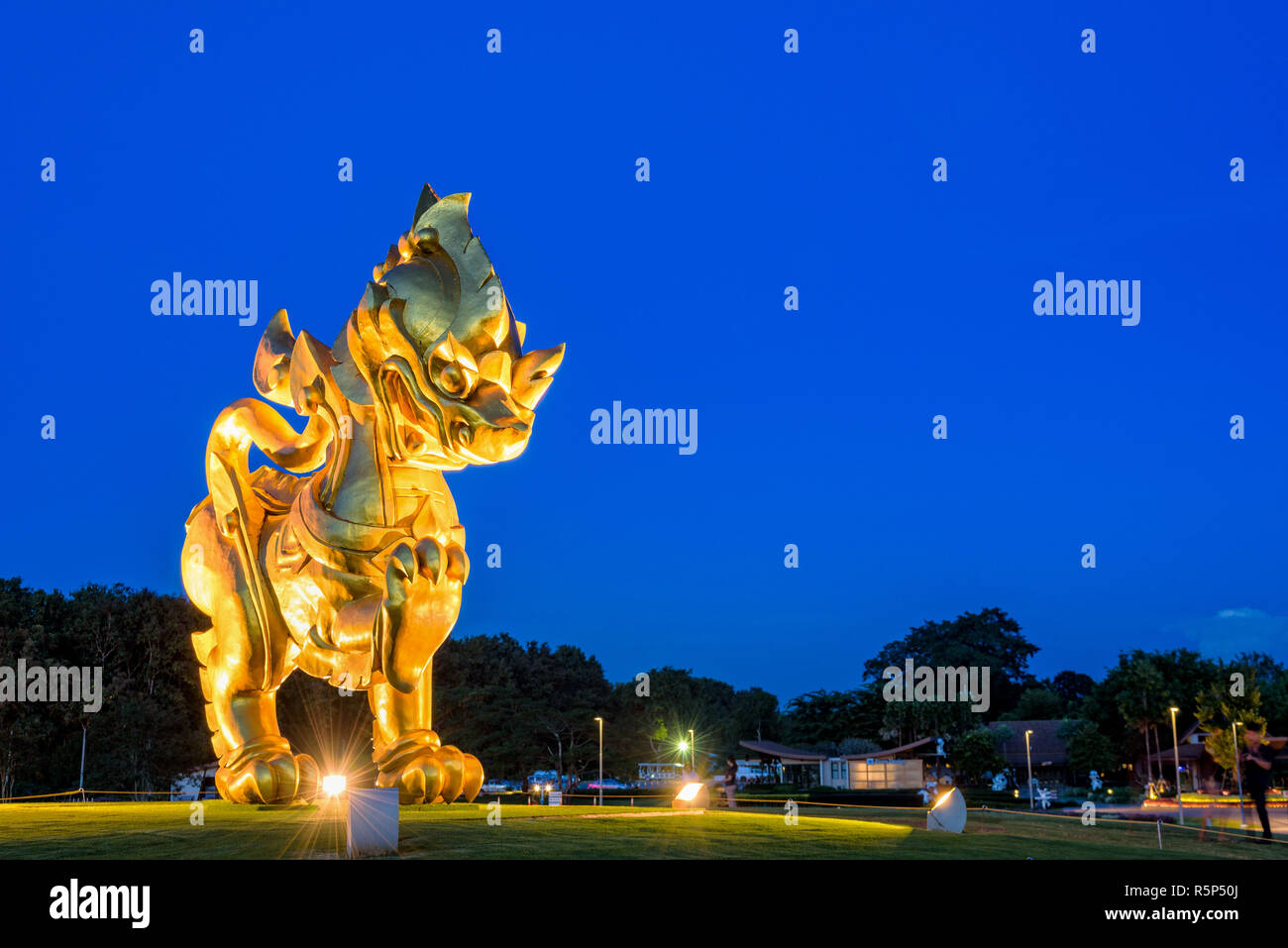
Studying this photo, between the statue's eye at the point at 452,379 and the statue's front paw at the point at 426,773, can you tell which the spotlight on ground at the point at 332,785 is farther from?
the statue's eye at the point at 452,379

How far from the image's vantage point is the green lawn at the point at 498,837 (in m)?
10.0

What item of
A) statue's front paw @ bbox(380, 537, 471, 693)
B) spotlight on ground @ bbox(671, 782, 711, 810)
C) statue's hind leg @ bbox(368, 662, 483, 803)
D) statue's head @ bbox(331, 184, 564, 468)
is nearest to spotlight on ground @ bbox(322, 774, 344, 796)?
statue's hind leg @ bbox(368, 662, 483, 803)

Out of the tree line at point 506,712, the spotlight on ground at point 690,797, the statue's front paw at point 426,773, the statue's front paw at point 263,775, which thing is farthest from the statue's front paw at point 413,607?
the tree line at point 506,712

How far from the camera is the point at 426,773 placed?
11391 mm

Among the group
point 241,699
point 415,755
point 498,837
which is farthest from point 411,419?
point 498,837

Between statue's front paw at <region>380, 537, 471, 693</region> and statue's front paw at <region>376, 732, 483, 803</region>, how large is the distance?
0.71m

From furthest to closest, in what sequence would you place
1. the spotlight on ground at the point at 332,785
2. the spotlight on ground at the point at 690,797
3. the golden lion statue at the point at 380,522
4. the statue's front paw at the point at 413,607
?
1. the spotlight on ground at the point at 690,797
2. the spotlight on ground at the point at 332,785
3. the golden lion statue at the point at 380,522
4. the statue's front paw at the point at 413,607

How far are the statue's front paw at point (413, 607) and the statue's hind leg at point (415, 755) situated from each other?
0.34 meters

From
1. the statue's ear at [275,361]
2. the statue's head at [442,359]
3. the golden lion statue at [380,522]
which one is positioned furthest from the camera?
the statue's ear at [275,361]

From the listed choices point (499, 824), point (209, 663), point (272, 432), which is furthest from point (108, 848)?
point (272, 432)

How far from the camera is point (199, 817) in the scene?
12344 millimetres

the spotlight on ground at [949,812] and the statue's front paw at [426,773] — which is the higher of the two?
the statue's front paw at [426,773]

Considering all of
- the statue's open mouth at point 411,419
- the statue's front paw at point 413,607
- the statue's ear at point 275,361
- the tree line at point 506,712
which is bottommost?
the tree line at point 506,712

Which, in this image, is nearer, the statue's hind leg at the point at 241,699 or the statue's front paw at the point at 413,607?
the statue's front paw at the point at 413,607
